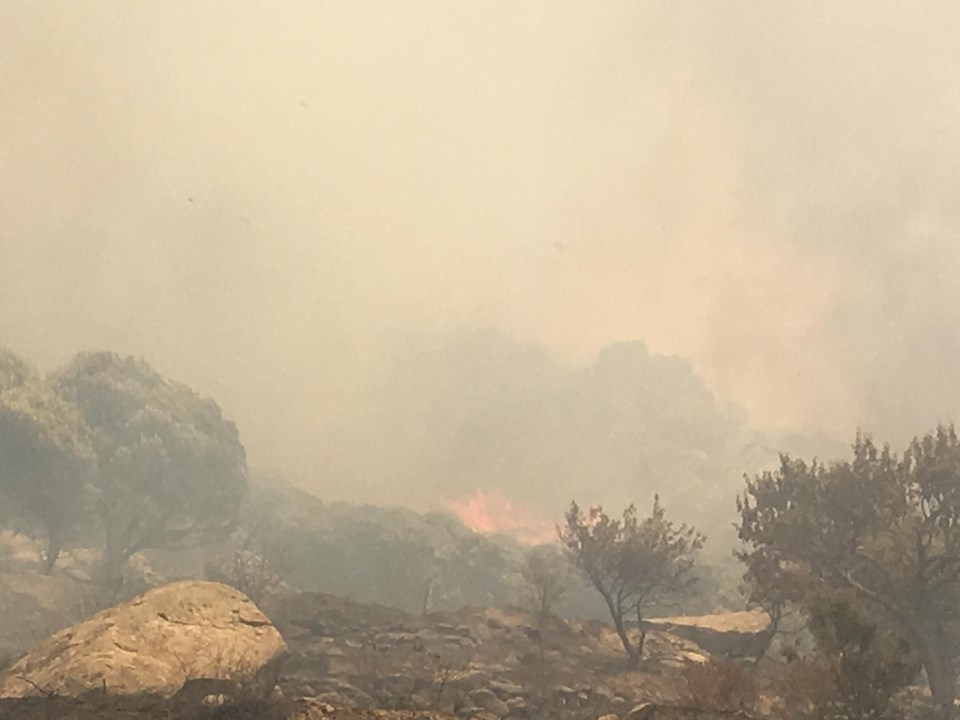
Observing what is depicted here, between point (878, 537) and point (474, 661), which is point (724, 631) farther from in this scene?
point (474, 661)

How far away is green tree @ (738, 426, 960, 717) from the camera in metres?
24.6

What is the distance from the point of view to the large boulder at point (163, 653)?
12.2 metres

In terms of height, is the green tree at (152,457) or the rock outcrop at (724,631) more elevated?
the green tree at (152,457)

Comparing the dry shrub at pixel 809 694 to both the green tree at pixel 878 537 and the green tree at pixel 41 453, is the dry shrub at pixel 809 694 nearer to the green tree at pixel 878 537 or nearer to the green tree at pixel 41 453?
the green tree at pixel 878 537

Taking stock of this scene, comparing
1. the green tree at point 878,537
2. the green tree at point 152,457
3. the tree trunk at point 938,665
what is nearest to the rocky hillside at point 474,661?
the green tree at point 878,537

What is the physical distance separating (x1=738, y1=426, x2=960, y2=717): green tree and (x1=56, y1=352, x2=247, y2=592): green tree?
165 ft

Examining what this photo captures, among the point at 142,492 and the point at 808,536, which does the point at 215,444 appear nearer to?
the point at 142,492

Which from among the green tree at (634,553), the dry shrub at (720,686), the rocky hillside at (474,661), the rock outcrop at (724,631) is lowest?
the rocky hillside at (474,661)

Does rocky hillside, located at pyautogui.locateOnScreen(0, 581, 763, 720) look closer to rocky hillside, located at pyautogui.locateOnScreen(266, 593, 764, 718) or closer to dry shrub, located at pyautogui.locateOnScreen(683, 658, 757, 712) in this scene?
rocky hillside, located at pyautogui.locateOnScreen(266, 593, 764, 718)

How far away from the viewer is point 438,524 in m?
81.1

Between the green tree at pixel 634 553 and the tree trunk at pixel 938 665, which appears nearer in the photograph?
the tree trunk at pixel 938 665

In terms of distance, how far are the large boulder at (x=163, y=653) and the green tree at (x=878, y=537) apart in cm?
2065

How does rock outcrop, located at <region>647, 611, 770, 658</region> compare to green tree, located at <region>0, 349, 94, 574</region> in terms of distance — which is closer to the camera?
rock outcrop, located at <region>647, 611, 770, 658</region>

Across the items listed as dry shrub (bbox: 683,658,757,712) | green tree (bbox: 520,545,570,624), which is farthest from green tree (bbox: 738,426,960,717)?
green tree (bbox: 520,545,570,624)
